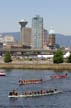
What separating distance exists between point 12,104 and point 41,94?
1483cm

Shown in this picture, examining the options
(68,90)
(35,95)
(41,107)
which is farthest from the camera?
(68,90)

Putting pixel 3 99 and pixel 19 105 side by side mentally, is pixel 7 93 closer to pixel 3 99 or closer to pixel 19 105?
pixel 3 99

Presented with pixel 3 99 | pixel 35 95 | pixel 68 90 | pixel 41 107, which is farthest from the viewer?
pixel 68 90

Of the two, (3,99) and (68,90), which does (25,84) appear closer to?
(68,90)

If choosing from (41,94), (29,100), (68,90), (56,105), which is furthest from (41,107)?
(68,90)

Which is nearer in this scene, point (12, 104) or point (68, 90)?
point (12, 104)

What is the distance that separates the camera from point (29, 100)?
99250 mm

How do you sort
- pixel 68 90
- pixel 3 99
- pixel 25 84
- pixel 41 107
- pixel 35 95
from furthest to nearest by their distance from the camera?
pixel 25 84 → pixel 68 90 → pixel 35 95 → pixel 3 99 → pixel 41 107

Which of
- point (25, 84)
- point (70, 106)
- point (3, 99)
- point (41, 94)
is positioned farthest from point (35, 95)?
point (25, 84)

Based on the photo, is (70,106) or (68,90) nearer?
(70,106)

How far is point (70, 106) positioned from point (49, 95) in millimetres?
17336

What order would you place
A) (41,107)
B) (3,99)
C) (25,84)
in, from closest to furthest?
(41,107) < (3,99) < (25,84)

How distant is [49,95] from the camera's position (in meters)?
108

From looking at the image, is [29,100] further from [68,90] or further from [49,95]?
[68,90]
